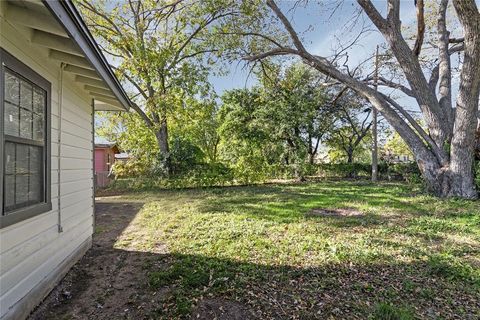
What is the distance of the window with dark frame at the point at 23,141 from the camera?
2.03 meters

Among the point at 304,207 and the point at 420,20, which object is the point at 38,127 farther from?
the point at 420,20

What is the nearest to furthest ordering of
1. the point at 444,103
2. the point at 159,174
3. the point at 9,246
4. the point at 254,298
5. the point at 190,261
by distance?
the point at 9,246
the point at 254,298
the point at 190,261
the point at 444,103
the point at 159,174

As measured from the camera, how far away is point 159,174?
12.9 metres

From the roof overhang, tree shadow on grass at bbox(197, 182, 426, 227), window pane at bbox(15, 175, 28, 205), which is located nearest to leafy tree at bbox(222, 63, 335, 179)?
tree shadow on grass at bbox(197, 182, 426, 227)

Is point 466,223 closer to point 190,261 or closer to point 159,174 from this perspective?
point 190,261

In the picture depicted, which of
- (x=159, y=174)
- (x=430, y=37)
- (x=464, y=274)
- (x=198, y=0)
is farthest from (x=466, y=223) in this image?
(x=198, y=0)

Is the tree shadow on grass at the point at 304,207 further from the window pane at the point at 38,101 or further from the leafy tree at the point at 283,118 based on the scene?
the leafy tree at the point at 283,118

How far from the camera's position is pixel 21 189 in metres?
2.26

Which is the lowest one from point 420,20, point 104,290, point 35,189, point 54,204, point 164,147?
point 104,290

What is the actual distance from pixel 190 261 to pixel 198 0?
11.8 metres

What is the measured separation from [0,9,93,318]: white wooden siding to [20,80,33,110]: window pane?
0.61ft

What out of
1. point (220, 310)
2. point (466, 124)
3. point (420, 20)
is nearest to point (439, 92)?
point (466, 124)

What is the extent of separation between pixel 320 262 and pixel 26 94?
12.0ft

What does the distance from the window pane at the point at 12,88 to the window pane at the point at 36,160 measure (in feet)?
1.63
